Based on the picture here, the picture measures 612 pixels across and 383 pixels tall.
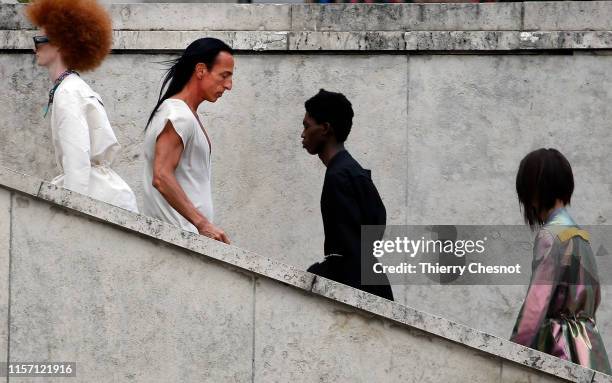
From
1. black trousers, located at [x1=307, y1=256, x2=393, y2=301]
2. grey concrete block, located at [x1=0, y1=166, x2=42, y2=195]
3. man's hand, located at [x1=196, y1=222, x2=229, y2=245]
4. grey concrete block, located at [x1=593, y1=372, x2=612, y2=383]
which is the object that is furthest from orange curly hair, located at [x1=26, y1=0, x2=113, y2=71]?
grey concrete block, located at [x1=593, y1=372, x2=612, y2=383]

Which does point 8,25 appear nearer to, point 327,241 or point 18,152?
point 18,152

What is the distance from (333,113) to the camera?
26.3 ft

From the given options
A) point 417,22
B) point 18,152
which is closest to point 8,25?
point 18,152

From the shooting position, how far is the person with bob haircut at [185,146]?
7.45 m

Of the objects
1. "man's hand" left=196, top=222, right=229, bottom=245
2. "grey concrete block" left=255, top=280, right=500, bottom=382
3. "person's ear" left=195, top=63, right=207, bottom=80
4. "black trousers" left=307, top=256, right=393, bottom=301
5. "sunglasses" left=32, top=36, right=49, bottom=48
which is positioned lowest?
"grey concrete block" left=255, top=280, right=500, bottom=382

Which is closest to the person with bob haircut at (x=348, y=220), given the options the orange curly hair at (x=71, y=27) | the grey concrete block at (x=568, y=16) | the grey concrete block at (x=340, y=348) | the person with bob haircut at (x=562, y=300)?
the grey concrete block at (x=340, y=348)

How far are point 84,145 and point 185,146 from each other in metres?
0.53

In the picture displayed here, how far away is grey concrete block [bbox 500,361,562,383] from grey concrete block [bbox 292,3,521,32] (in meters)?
3.53

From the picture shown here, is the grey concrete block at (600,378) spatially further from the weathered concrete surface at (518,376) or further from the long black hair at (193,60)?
the long black hair at (193,60)

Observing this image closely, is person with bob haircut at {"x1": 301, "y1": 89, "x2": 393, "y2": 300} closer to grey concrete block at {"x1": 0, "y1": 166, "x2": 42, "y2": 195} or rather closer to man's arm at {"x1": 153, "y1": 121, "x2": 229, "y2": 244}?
man's arm at {"x1": 153, "y1": 121, "x2": 229, "y2": 244}

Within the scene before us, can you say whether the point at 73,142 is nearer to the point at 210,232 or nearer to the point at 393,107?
the point at 210,232

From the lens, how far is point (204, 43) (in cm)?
786

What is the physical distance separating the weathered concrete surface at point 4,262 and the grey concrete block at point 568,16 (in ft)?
13.6

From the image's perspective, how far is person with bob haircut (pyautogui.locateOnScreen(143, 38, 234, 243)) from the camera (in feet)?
24.4
